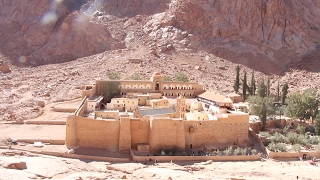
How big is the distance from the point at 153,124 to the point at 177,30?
3657cm

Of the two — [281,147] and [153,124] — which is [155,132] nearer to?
[153,124]

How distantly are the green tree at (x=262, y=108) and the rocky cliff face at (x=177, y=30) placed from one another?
23.1 meters

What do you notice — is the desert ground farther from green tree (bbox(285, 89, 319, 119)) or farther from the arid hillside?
the arid hillside

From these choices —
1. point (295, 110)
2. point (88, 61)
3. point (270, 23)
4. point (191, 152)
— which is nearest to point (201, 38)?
point (270, 23)

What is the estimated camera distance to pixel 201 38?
6019cm

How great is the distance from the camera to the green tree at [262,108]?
104ft

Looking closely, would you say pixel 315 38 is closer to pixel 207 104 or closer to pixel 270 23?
pixel 270 23

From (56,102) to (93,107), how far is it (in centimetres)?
941

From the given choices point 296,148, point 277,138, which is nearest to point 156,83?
point 277,138

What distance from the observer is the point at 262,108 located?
1249 inches

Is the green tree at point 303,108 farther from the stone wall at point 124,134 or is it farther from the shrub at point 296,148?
the stone wall at point 124,134

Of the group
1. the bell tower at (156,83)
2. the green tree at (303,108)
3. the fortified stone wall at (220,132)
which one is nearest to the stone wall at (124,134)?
the fortified stone wall at (220,132)

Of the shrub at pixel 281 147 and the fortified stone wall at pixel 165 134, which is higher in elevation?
the fortified stone wall at pixel 165 134

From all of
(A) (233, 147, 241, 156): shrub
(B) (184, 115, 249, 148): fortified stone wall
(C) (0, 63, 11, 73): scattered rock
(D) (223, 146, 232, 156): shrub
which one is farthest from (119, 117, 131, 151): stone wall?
(C) (0, 63, 11, 73): scattered rock
